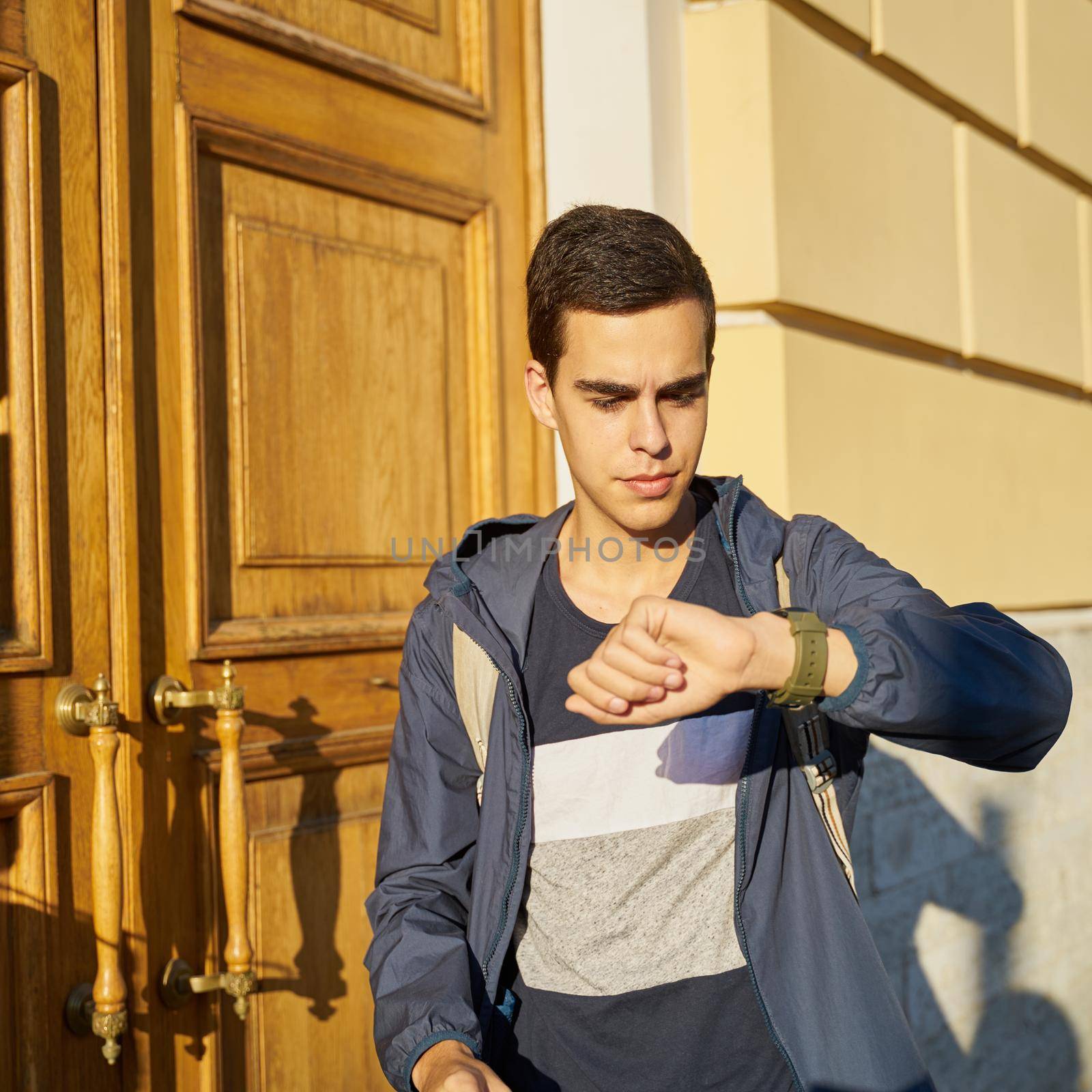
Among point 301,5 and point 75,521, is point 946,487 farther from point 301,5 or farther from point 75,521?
point 75,521

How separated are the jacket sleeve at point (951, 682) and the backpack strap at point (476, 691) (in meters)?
0.54

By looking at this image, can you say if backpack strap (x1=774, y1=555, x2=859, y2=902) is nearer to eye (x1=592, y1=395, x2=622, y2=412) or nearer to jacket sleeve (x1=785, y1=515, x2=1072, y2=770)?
jacket sleeve (x1=785, y1=515, x2=1072, y2=770)

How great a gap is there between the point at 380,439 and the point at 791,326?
3.83 ft

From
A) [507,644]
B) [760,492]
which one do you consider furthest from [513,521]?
[760,492]

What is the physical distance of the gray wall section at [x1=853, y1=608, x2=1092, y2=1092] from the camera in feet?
10.7

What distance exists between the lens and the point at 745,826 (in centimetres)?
176

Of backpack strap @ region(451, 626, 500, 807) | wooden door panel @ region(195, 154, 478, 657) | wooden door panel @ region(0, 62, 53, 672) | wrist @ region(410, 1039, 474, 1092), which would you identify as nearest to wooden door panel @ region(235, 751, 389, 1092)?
wooden door panel @ region(195, 154, 478, 657)

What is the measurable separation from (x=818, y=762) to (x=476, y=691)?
0.53m

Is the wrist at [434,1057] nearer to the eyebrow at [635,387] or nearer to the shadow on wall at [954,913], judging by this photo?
the eyebrow at [635,387]

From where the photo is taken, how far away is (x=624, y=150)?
2971 millimetres

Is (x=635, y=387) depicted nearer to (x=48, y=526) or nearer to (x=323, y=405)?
(x=323, y=405)

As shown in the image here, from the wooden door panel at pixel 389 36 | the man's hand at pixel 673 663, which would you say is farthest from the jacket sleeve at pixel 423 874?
the wooden door panel at pixel 389 36

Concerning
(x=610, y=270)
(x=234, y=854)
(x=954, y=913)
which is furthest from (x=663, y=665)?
(x=954, y=913)

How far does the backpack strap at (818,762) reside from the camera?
5.85 feet
